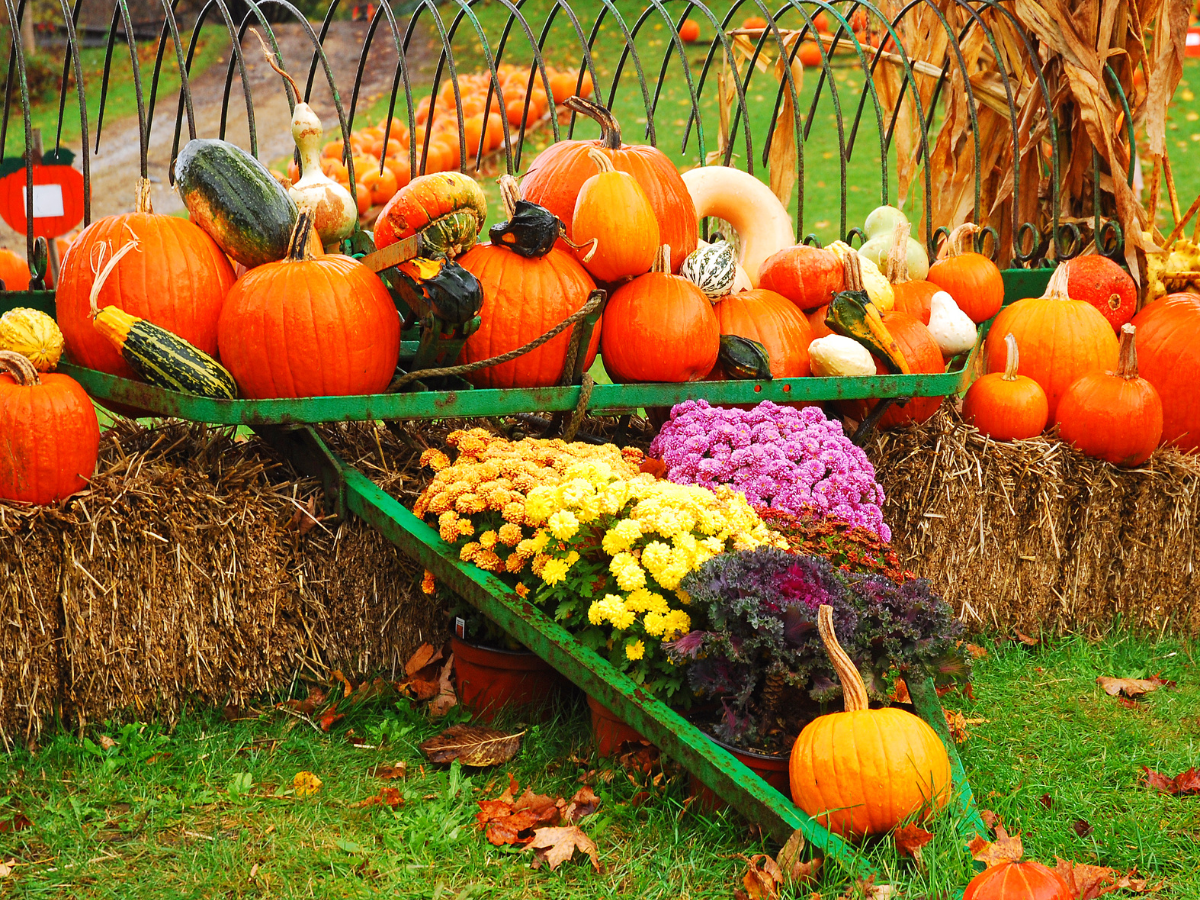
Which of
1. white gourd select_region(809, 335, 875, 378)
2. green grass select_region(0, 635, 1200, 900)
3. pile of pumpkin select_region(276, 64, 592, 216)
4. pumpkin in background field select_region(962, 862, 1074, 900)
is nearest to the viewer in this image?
pumpkin in background field select_region(962, 862, 1074, 900)

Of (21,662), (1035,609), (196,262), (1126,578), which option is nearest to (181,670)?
(21,662)

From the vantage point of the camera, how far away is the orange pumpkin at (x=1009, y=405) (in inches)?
152

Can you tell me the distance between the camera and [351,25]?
814 inches

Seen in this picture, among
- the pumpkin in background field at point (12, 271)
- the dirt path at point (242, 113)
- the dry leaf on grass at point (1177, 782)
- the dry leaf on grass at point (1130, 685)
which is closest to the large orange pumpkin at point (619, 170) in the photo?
the dry leaf on grass at point (1130, 685)

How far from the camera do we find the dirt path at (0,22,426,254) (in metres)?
12.5

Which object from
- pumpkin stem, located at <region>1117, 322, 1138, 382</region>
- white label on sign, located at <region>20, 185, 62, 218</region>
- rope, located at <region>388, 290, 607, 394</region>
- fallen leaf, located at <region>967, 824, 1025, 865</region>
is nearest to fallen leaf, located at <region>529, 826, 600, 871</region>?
fallen leaf, located at <region>967, 824, 1025, 865</region>

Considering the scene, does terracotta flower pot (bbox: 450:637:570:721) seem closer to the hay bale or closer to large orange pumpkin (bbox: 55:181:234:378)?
Result: large orange pumpkin (bbox: 55:181:234:378)

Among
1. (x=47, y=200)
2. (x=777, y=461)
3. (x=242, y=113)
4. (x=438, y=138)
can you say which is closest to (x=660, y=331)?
(x=777, y=461)

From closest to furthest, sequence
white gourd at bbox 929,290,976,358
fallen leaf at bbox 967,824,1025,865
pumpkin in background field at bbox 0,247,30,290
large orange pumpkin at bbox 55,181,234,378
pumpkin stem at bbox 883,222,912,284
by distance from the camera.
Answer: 1. fallen leaf at bbox 967,824,1025,865
2. large orange pumpkin at bbox 55,181,234,378
3. white gourd at bbox 929,290,976,358
4. pumpkin stem at bbox 883,222,912,284
5. pumpkin in background field at bbox 0,247,30,290

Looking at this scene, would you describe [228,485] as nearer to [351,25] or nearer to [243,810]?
[243,810]

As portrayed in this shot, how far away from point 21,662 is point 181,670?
1.27ft

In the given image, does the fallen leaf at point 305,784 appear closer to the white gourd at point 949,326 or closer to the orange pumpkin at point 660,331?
the orange pumpkin at point 660,331

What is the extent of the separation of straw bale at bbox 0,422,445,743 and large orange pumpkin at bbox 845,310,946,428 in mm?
1659

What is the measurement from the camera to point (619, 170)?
360 cm
